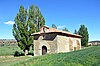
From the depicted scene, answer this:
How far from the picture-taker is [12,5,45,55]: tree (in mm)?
38438

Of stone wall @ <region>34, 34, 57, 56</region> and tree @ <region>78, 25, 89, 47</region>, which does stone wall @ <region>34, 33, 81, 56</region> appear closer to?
stone wall @ <region>34, 34, 57, 56</region>

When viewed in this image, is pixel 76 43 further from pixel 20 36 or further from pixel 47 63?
pixel 47 63

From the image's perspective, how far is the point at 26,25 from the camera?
128 feet

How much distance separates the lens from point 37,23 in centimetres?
4072

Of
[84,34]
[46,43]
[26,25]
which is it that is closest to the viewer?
[46,43]

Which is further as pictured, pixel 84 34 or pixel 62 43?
pixel 84 34

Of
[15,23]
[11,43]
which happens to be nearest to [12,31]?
[15,23]

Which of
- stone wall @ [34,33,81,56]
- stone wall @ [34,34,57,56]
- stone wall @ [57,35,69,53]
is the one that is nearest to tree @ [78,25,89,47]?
stone wall @ [34,33,81,56]

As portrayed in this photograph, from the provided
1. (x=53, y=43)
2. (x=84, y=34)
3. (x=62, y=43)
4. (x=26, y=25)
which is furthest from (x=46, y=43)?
(x=84, y=34)

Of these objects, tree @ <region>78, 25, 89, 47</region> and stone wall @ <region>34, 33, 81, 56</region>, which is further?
tree @ <region>78, 25, 89, 47</region>

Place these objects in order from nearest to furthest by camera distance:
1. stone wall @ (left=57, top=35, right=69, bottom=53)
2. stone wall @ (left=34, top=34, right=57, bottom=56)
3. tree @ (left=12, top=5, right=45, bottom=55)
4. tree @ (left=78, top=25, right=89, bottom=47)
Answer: stone wall @ (left=57, top=35, right=69, bottom=53) < stone wall @ (left=34, top=34, right=57, bottom=56) < tree @ (left=12, top=5, right=45, bottom=55) < tree @ (left=78, top=25, right=89, bottom=47)

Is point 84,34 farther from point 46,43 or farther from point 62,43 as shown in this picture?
point 46,43

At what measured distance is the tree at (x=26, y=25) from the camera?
38438 mm

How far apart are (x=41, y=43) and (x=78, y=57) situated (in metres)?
26.2
